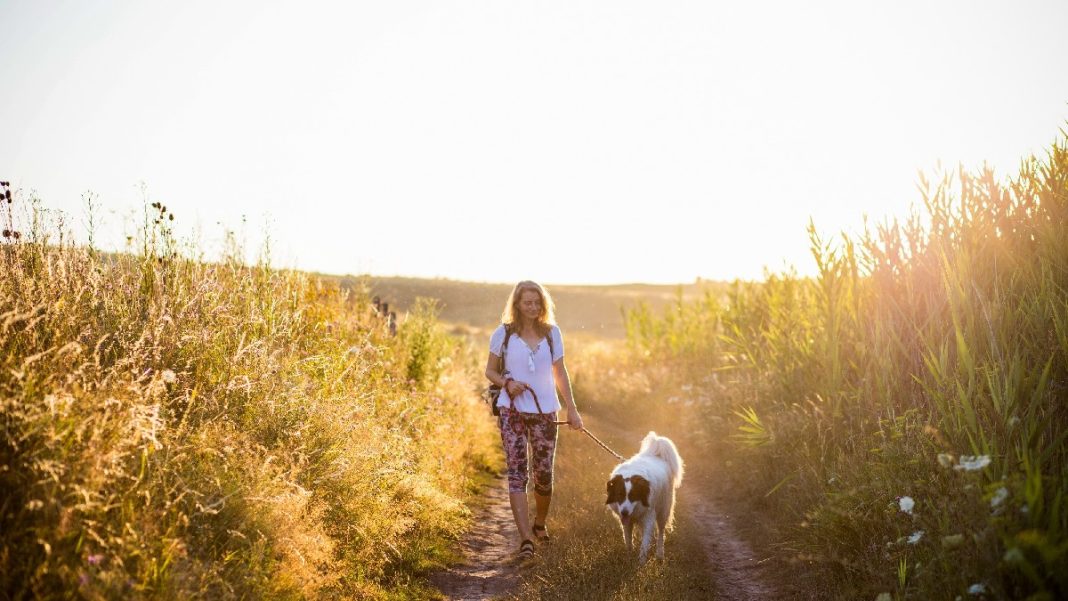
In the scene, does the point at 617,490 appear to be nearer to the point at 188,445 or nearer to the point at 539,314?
the point at 539,314

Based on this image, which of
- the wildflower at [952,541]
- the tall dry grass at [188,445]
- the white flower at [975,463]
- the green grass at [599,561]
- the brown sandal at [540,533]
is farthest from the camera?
the brown sandal at [540,533]

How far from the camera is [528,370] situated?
6246 mm

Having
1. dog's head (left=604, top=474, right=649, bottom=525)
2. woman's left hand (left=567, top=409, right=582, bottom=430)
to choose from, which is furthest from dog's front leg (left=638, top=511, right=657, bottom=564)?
woman's left hand (left=567, top=409, right=582, bottom=430)

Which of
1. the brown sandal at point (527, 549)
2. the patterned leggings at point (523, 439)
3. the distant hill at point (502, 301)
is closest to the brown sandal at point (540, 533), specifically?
the brown sandal at point (527, 549)

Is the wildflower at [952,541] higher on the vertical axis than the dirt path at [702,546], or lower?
higher

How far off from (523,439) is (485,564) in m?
1.32

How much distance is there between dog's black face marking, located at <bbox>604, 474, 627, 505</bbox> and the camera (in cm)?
599

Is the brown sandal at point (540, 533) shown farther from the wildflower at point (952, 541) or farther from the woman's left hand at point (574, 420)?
the wildflower at point (952, 541)

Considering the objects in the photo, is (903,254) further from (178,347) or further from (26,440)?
(26,440)

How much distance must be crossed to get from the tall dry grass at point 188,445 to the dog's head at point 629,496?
185cm

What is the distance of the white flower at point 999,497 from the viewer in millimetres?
3527

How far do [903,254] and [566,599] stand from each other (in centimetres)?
502

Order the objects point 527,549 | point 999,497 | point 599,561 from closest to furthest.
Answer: point 999,497 < point 599,561 < point 527,549

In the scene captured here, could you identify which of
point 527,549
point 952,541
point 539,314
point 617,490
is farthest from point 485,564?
point 952,541
